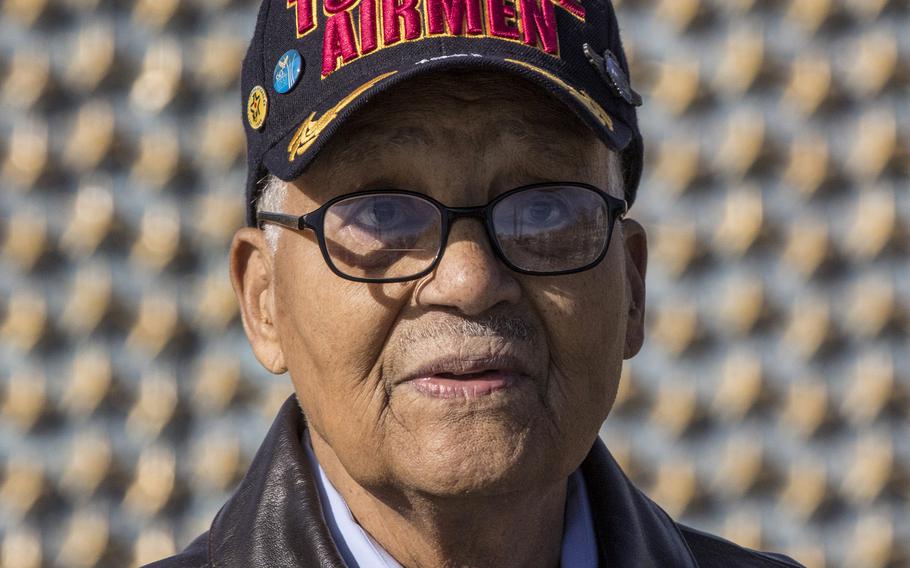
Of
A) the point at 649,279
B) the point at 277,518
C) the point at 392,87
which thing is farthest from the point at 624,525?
the point at 649,279

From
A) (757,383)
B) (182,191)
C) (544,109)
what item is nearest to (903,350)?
(757,383)

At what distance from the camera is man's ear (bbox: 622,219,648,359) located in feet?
7.04

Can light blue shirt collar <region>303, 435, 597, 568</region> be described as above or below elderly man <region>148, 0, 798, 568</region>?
below

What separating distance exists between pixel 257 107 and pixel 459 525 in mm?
704

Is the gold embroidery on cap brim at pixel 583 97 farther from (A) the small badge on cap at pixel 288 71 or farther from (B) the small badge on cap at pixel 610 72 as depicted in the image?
(A) the small badge on cap at pixel 288 71

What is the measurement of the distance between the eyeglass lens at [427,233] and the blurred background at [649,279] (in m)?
1.97

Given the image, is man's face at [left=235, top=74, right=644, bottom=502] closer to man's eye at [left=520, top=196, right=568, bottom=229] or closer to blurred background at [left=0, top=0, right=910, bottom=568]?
man's eye at [left=520, top=196, right=568, bottom=229]

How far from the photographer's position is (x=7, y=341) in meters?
3.70

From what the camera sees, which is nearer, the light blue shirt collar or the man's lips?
the man's lips

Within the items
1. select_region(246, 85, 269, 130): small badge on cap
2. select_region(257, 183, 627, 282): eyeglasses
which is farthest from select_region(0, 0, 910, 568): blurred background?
select_region(257, 183, 627, 282): eyeglasses

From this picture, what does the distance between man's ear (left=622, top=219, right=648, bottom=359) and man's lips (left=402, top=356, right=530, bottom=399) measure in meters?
0.39

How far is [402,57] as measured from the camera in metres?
1.85

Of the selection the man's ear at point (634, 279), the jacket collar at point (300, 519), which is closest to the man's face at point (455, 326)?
the jacket collar at point (300, 519)

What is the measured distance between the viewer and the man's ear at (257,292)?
207 centimetres
